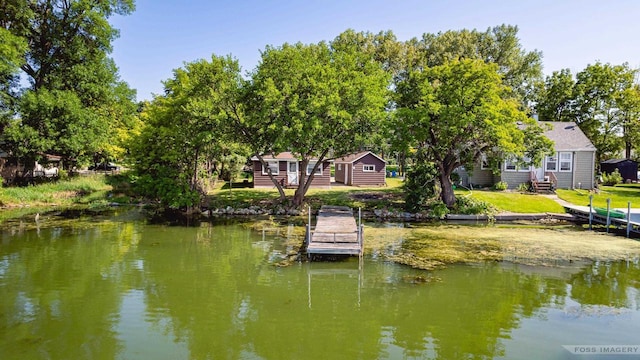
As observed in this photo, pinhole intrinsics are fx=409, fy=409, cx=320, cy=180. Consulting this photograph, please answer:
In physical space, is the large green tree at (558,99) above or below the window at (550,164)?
above

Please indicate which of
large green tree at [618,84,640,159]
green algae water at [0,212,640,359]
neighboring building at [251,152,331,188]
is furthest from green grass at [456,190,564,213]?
large green tree at [618,84,640,159]

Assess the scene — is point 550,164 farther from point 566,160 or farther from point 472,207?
point 472,207

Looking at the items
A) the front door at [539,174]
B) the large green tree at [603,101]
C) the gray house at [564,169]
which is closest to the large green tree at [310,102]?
the gray house at [564,169]

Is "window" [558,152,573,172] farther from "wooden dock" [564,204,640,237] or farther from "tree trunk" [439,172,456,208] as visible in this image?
"tree trunk" [439,172,456,208]

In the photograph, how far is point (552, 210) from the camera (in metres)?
25.3

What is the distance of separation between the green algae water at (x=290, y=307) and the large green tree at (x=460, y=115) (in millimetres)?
10286

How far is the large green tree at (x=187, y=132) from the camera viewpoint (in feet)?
76.5

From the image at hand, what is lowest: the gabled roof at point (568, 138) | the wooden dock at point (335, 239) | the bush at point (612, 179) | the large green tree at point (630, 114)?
the wooden dock at point (335, 239)

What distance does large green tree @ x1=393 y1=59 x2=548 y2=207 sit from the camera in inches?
894

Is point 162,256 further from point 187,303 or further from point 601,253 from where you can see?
point 601,253

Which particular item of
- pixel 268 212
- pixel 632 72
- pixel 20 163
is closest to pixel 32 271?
pixel 268 212

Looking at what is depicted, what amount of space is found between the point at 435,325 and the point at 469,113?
16217 mm

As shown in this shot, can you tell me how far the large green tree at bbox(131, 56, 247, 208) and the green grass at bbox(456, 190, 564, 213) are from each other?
55.4 feet

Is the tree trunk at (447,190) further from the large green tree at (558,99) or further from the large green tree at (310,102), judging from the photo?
the large green tree at (558,99)
